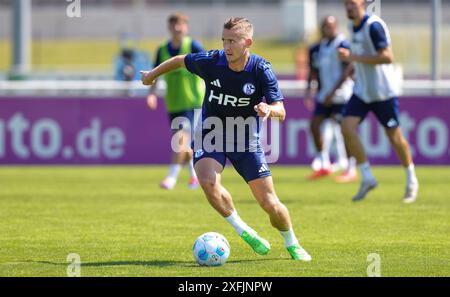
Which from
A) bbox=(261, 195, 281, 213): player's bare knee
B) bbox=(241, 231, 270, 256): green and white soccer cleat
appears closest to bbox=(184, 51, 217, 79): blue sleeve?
bbox=(261, 195, 281, 213): player's bare knee

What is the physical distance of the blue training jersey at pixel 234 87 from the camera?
30.9 feet

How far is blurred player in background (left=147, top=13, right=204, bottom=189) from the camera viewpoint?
16.5 metres

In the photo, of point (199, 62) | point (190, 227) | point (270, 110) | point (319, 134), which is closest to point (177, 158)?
point (319, 134)

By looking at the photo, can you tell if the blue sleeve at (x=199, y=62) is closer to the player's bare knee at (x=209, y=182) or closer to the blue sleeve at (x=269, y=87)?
the blue sleeve at (x=269, y=87)

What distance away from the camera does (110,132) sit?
21.5 meters

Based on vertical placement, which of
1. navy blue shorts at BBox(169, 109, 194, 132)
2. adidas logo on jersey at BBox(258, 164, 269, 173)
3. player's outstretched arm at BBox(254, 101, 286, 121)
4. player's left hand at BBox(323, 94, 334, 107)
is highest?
player's outstretched arm at BBox(254, 101, 286, 121)

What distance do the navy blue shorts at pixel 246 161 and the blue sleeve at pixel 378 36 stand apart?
492 centimetres

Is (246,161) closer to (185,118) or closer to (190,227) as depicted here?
(190,227)

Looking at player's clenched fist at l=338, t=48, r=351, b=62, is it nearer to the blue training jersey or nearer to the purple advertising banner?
the blue training jersey

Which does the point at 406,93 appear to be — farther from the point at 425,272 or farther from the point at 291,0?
the point at 291,0

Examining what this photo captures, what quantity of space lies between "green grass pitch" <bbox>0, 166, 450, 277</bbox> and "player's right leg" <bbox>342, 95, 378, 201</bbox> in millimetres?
337

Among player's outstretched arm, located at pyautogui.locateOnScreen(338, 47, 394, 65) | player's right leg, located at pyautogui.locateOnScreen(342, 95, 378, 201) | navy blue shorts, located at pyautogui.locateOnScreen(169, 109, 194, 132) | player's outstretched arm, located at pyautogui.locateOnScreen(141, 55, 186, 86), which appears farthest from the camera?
navy blue shorts, located at pyautogui.locateOnScreen(169, 109, 194, 132)

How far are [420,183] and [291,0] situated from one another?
31.6m

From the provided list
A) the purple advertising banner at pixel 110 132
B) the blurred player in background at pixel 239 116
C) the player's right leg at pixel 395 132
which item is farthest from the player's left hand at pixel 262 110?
the purple advertising banner at pixel 110 132
